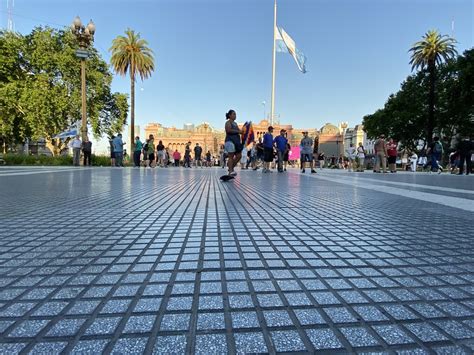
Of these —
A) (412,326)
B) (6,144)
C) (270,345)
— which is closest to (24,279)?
(270,345)

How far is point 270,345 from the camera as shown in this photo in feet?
3.81

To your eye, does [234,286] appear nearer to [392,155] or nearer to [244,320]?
[244,320]

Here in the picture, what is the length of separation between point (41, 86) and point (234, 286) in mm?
33701

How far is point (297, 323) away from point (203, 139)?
10133cm

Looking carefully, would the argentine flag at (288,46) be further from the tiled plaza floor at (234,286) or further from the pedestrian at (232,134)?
the tiled plaza floor at (234,286)

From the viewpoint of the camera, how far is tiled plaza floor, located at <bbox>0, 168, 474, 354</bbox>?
3.92ft

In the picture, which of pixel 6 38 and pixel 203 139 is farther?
pixel 203 139

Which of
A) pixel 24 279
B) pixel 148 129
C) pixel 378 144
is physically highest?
pixel 148 129

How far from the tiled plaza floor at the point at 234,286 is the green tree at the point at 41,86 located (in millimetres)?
30435

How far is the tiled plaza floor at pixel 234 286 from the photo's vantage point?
1.20 meters

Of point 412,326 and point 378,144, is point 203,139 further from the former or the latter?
point 412,326

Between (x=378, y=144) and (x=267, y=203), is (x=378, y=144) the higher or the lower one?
the higher one

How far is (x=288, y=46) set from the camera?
2895cm

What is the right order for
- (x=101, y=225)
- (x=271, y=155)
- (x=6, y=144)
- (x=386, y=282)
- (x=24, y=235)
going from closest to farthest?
1. (x=386, y=282)
2. (x=24, y=235)
3. (x=101, y=225)
4. (x=271, y=155)
5. (x=6, y=144)
